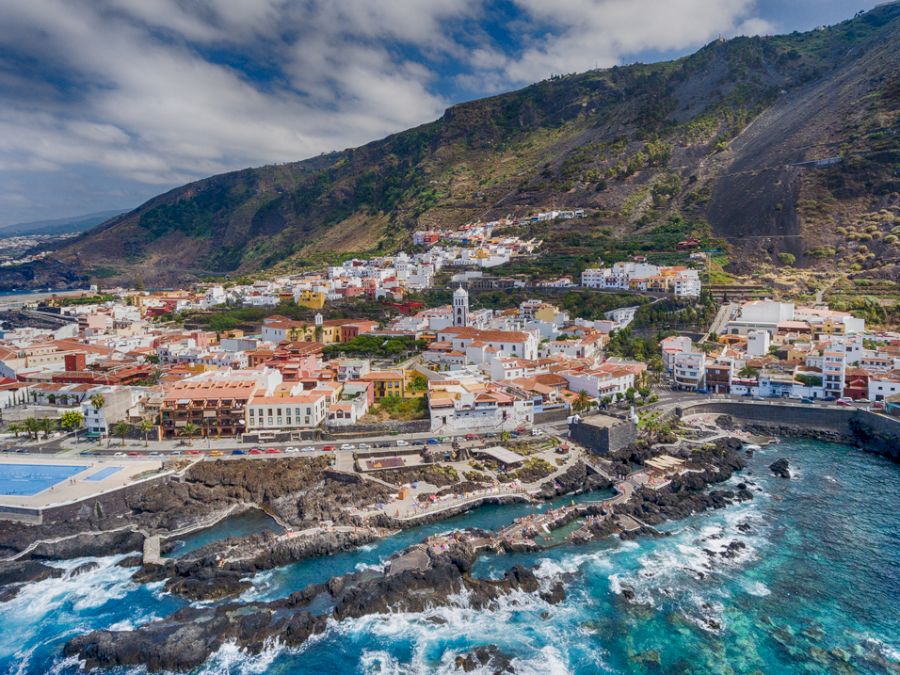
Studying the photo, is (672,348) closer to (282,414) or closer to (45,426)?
(282,414)

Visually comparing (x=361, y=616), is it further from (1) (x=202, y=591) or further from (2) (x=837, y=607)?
(2) (x=837, y=607)

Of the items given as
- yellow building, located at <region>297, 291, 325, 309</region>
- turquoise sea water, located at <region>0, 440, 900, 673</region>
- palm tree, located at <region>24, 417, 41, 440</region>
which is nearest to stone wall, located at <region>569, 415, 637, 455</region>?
turquoise sea water, located at <region>0, 440, 900, 673</region>

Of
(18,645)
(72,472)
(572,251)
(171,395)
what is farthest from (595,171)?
(18,645)

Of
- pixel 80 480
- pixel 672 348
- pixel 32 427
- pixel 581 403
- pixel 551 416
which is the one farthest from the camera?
pixel 672 348

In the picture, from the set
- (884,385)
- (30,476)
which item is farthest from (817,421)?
(30,476)

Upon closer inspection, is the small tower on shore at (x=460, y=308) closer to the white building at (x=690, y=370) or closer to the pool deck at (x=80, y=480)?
the white building at (x=690, y=370)

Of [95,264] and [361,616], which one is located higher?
[95,264]
